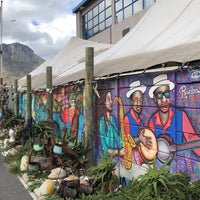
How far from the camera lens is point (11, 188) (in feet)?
26.0

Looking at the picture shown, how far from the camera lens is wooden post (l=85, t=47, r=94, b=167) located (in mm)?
8680

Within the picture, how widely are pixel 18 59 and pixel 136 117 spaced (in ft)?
404

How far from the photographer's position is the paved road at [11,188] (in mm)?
7236

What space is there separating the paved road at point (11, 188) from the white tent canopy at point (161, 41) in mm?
2943

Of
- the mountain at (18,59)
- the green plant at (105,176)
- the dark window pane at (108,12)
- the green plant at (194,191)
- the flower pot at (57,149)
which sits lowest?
the green plant at (105,176)

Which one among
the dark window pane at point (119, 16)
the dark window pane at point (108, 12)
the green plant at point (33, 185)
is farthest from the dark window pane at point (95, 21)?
the green plant at point (33, 185)

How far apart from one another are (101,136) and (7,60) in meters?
116

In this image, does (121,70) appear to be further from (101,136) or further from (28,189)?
(28,189)

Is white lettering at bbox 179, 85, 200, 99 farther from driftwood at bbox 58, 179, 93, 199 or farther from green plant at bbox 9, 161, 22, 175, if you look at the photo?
green plant at bbox 9, 161, 22, 175

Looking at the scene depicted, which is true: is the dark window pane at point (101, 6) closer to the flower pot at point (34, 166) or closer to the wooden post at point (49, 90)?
the wooden post at point (49, 90)

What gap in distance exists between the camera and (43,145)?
380 inches

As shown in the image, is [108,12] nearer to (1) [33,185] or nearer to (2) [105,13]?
(2) [105,13]

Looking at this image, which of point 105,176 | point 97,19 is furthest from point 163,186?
point 97,19

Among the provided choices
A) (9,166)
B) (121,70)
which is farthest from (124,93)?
(9,166)
